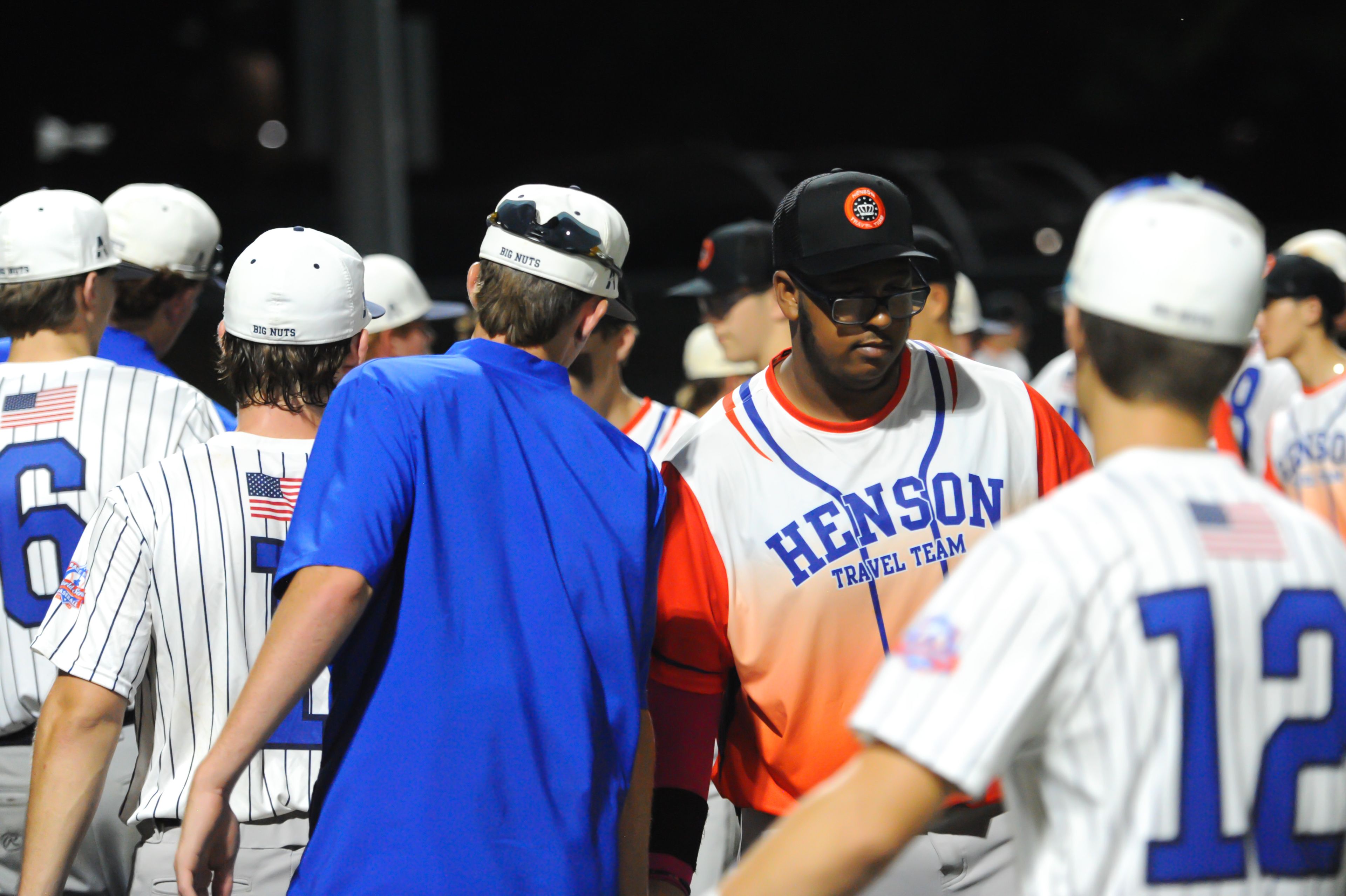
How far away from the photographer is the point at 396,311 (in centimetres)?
525

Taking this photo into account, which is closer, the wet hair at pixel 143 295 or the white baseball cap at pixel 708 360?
the wet hair at pixel 143 295

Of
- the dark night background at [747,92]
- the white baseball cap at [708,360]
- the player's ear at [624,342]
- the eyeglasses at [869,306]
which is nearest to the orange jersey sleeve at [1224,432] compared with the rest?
the white baseball cap at [708,360]

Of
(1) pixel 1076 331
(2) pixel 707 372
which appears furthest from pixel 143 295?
(1) pixel 1076 331

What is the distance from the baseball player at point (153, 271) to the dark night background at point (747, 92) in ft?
28.7

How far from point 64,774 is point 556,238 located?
4.45ft

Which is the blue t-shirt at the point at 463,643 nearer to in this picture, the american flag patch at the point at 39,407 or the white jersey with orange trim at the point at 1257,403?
the american flag patch at the point at 39,407

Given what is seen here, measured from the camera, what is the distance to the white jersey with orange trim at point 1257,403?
287 inches

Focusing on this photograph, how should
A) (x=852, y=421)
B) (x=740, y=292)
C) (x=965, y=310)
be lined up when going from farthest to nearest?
(x=965, y=310) < (x=740, y=292) < (x=852, y=421)

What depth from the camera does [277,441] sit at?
3172 millimetres

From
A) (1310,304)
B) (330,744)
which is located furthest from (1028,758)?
(1310,304)

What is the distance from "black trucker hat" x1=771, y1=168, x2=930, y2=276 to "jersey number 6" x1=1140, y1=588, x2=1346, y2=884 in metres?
1.54

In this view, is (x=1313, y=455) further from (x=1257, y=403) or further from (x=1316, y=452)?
(x=1257, y=403)

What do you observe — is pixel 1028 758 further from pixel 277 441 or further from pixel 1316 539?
pixel 277 441

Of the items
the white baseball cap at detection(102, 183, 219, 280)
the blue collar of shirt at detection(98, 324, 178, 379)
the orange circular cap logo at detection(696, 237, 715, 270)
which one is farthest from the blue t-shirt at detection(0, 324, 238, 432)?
the orange circular cap logo at detection(696, 237, 715, 270)
